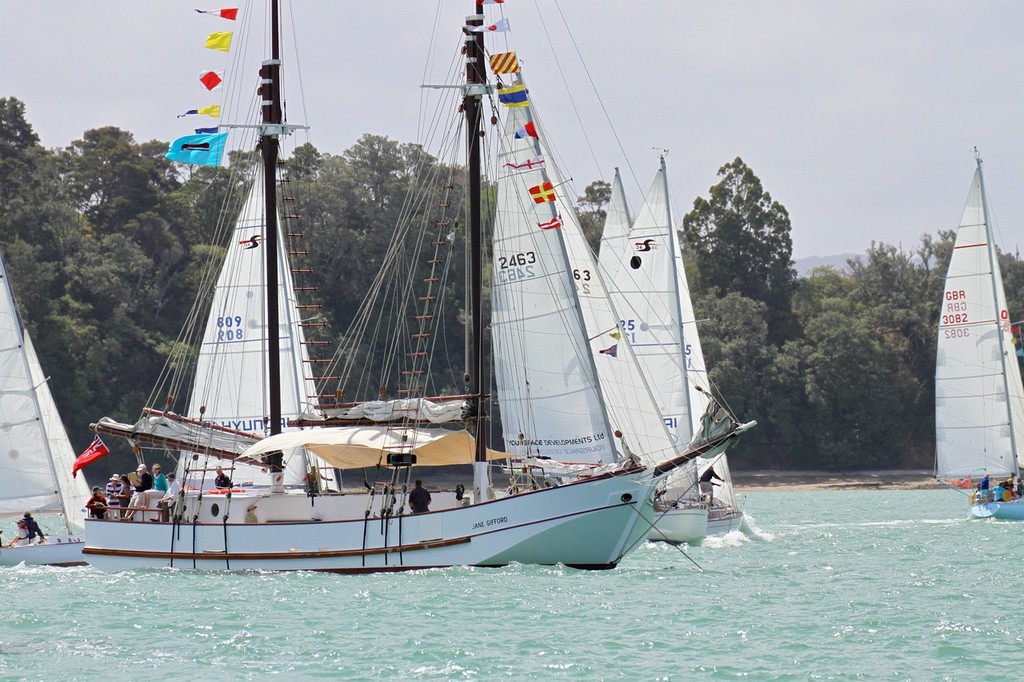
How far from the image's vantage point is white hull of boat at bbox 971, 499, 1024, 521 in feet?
158

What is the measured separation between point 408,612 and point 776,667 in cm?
668

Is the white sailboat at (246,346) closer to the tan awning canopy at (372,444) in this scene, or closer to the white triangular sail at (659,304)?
the tan awning canopy at (372,444)

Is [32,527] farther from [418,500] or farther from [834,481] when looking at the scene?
[834,481]

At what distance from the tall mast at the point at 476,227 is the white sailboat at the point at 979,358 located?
24.2 m

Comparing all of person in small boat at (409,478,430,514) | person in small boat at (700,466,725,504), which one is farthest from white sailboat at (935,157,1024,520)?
person in small boat at (409,478,430,514)

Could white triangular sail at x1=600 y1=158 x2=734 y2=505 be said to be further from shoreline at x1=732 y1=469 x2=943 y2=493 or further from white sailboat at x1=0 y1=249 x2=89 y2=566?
shoreline at x1=732 y1=469 x2=943 y2=493

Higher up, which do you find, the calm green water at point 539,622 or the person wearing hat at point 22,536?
the person wearing hat at point 22,536

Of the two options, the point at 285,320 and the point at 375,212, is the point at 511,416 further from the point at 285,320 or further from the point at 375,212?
the point at 375,212

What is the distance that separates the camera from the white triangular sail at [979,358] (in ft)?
168

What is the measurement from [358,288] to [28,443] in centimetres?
4739

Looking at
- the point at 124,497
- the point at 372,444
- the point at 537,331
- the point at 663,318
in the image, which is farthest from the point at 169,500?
the point at 663,318

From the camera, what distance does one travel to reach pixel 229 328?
39969 millimetres

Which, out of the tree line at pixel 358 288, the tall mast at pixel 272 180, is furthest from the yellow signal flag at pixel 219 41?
the tree line at pixel 358 288

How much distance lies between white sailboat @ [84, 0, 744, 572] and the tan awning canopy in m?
0.04
